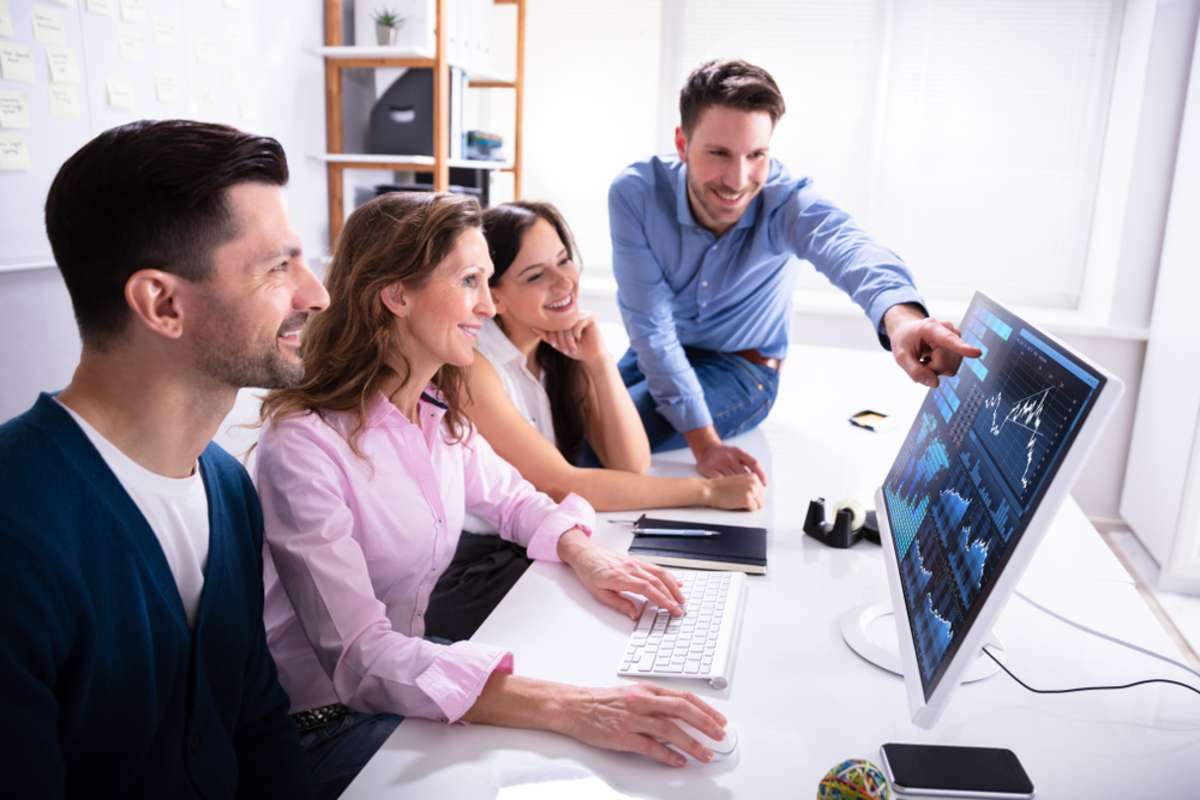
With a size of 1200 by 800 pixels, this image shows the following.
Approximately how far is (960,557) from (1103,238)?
3355mm

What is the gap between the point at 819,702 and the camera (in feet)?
3.17

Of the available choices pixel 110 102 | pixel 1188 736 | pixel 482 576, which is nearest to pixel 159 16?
pixel 110 102

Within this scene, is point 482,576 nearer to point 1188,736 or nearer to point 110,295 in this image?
point 110,295

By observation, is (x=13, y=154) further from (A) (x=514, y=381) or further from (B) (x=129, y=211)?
(B) (x=129, y=211)

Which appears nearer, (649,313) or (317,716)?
(317,716)

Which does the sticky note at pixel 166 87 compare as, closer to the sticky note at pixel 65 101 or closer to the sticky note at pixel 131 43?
the sticky note at pixel 131 43

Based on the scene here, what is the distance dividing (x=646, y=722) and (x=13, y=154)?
205 centimetres

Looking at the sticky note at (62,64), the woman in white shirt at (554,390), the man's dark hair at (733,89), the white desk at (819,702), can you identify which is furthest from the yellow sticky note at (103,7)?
the white desk at (819,702)

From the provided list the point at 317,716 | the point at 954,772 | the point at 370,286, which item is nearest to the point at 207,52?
the point at 370,286

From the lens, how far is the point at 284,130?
310 centimetres

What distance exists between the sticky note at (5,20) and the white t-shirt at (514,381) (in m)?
1.30

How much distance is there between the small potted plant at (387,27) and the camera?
3.11 meters

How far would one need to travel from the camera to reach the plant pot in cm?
312

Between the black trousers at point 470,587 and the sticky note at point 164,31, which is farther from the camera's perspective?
the sticky note at point 164,31
